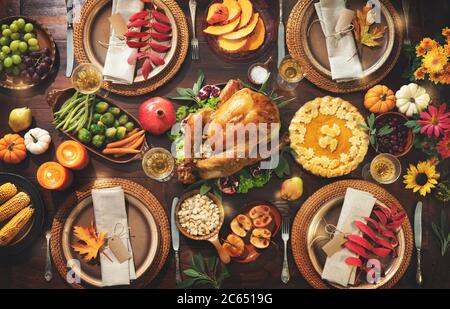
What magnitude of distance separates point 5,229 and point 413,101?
8.35 feet

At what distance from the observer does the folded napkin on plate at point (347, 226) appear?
2.82 metres

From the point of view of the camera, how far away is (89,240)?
2814mm

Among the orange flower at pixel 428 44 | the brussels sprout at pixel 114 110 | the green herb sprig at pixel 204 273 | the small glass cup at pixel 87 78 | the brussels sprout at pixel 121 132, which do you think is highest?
the orange flower at pixel 428 44

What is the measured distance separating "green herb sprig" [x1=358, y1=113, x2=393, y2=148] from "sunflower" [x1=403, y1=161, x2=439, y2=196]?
0.27 meters

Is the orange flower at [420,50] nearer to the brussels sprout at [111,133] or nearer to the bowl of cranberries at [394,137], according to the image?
the bowl of cranberries at [394,137]

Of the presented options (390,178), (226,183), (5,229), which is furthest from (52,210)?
(390,178)

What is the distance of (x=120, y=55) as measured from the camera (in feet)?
9.43

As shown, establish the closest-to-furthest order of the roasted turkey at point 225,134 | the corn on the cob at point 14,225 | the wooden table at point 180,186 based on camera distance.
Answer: the roasted turkey at point 225,134
the corn on the cob at point 14,225
the wooden table at point 180,186

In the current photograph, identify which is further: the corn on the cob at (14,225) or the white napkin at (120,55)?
the white napkin at (120,55)

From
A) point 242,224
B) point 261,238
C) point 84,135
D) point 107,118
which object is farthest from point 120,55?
point 261,238

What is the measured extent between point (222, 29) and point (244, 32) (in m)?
0.14

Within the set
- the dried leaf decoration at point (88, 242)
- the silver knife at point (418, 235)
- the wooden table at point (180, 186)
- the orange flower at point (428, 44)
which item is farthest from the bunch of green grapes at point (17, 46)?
the silver knife at point (418, 235)

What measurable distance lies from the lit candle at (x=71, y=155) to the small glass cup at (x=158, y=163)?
367 millimetres

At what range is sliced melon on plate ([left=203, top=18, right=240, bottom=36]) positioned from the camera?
2814mm
